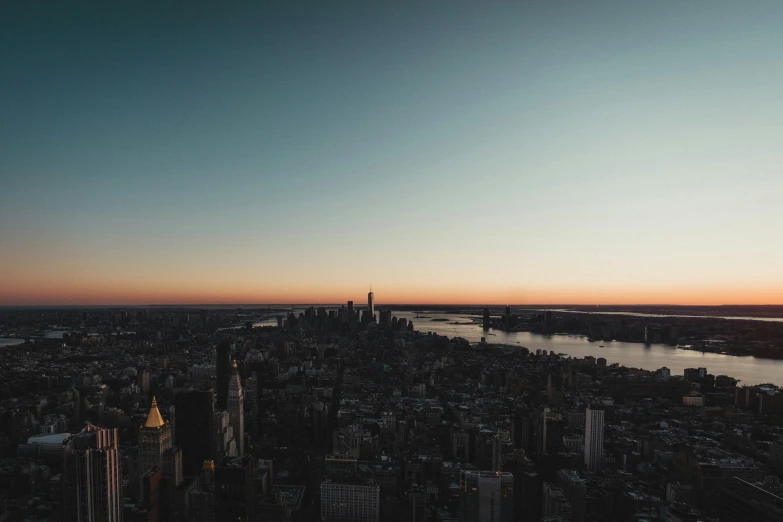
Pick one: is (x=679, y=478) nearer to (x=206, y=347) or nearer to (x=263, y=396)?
(x=263, y=396)

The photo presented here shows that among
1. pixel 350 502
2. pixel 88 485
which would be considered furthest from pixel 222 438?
pixel 88 485

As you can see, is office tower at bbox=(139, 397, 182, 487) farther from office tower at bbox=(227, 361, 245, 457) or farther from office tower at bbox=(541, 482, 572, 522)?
office tower at bbox=(541, 482, 572, 522)

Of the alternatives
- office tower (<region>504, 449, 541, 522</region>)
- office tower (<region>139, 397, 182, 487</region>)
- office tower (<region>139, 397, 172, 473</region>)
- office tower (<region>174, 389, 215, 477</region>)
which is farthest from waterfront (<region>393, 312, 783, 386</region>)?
office tower (<region>139, 397, 172, 473</region>)

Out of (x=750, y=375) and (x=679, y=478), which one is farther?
(x=750, y=375)

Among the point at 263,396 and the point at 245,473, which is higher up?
the point at 245,473

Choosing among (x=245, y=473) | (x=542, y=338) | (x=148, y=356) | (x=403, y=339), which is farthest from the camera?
(x=542, y=338)

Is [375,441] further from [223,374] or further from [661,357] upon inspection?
[661,357]

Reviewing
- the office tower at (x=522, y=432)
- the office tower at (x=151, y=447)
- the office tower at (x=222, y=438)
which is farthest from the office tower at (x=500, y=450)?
the office tower at (x=151, y=447)

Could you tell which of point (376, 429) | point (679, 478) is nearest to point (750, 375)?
point (679, 478)
